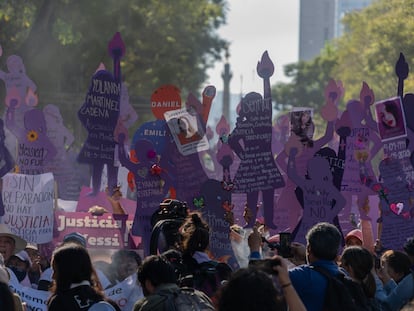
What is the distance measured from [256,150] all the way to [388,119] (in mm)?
1718

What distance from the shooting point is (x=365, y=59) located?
40.3 metres

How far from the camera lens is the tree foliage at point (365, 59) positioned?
33.2 m

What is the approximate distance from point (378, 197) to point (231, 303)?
772 cm

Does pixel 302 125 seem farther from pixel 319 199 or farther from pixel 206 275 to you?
pixel 206 275

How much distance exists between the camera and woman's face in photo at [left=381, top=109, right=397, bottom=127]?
11.6m

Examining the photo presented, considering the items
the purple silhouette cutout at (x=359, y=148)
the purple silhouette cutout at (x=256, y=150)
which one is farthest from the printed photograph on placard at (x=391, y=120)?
the purple silhouette cutout at (x=256, y=150)

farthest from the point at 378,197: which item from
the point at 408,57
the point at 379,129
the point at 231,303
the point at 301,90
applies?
the point at 301,90

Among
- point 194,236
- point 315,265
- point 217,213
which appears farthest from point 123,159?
point 315,265

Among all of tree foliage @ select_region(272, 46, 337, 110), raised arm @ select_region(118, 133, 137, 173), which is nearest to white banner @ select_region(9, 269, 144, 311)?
raised arm @ select_region(118, 133, 137, 173)

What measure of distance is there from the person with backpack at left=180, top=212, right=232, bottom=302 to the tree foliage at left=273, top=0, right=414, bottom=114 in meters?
21.2

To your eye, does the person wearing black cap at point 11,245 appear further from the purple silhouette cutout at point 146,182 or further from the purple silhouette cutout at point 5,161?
the purple silhouette cutout at point 5,161

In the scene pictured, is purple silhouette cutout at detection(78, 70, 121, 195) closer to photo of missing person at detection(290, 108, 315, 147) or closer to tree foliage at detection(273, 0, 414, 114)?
photo of missing person at detection(290, 108, 315, 147)

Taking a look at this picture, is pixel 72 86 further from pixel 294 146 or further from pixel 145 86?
pixel 294 146

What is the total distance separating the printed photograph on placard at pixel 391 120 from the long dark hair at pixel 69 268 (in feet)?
20.9
